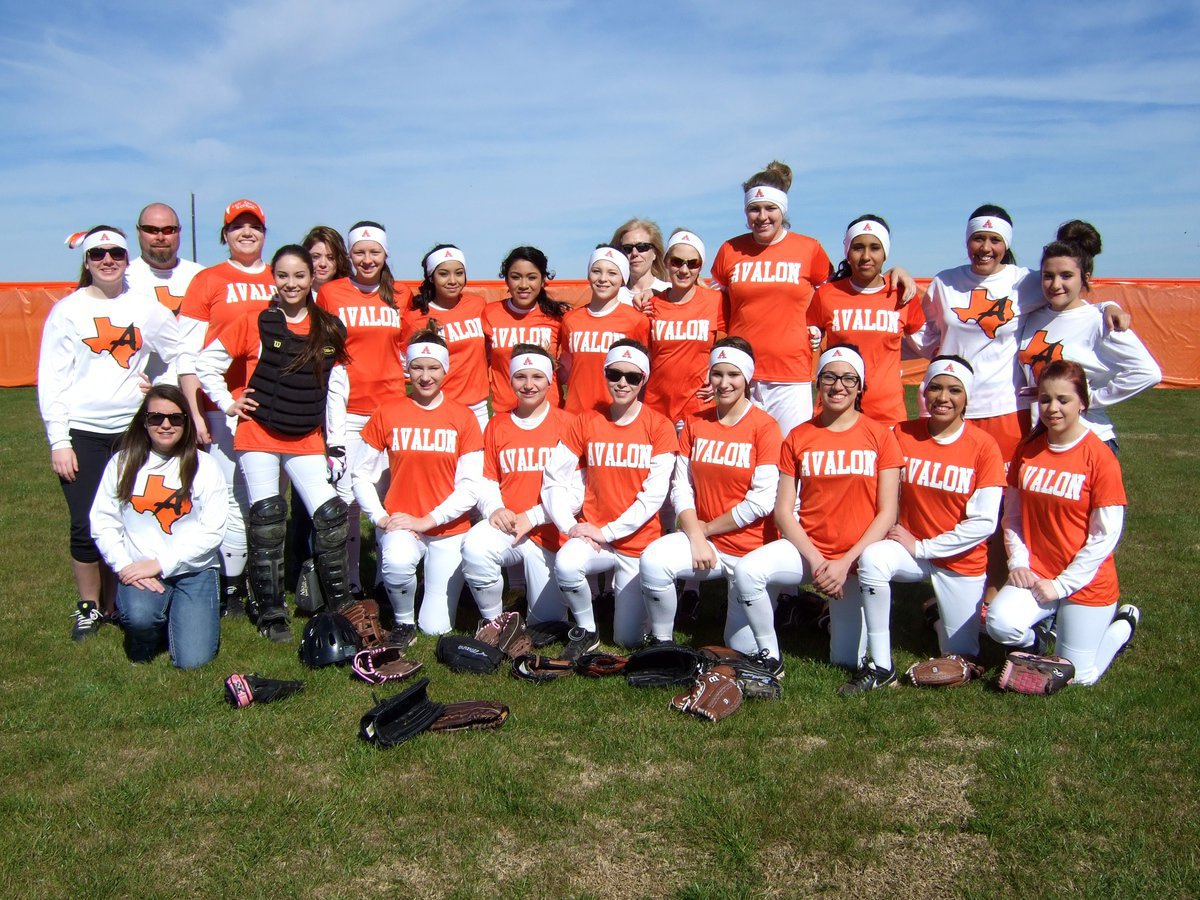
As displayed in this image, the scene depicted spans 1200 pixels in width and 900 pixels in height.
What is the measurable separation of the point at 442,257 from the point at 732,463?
2406 mm

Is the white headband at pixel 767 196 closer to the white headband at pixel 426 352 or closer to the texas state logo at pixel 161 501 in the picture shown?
the white headband at pixel 426 352

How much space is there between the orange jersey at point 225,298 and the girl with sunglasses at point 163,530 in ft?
2.12

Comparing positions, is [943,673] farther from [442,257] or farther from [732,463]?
[442,257]

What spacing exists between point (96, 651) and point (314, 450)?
1605 mm

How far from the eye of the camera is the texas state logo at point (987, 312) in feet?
17.6

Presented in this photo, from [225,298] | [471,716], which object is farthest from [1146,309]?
[471,716]

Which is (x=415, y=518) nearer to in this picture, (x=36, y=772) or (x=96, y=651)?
(x=96, y=651)

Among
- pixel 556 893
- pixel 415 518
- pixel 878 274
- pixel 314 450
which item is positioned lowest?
pixel 556 893

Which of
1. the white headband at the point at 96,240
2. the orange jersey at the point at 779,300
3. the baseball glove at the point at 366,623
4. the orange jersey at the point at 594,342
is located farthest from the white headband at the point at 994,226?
the white headband at the point at 96,240

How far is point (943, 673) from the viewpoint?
15.2ft

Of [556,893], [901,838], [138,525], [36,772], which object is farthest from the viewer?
[138,525]

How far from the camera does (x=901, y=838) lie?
3363 mm

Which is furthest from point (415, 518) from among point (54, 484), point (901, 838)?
point (54, 484)

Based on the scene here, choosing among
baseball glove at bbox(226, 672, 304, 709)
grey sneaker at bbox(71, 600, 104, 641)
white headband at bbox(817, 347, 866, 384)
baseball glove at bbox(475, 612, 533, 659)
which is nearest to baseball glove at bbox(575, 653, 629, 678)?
baseball glove at bbox(475, 612, 533, 659)
